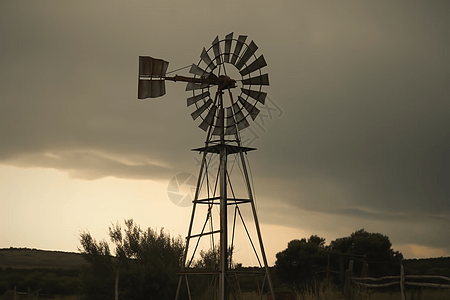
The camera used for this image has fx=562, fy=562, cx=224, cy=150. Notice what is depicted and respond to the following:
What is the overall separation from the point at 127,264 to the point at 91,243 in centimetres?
181

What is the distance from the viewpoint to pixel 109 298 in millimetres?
19609

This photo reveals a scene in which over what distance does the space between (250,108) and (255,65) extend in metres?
1.08

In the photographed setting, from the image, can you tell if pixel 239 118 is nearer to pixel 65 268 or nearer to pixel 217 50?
pixel 217 50

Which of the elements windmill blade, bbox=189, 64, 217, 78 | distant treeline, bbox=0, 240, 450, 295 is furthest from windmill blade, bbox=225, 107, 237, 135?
distant treeline, bbox=0, 240, 450, 295

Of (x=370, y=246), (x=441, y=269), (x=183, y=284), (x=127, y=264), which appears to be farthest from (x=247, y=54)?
(x=441, y=269)

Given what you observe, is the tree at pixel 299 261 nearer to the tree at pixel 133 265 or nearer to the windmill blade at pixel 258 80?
the tree at pixel 133 265

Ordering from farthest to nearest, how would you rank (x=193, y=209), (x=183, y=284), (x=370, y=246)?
(x=370, y=246) → (x=183, y=284) → (x=193, y=209)

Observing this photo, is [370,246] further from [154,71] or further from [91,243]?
[154,71]

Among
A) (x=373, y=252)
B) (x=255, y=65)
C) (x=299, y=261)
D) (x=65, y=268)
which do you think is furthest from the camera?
(x=65, y=268)

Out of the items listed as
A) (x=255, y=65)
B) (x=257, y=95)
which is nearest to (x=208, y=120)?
(x=257, y=95)

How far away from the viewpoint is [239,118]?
14211mm

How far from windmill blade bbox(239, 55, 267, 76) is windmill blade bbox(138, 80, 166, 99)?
2.05 m

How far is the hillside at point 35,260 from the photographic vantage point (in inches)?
1748

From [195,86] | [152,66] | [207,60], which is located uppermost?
[207,60]
